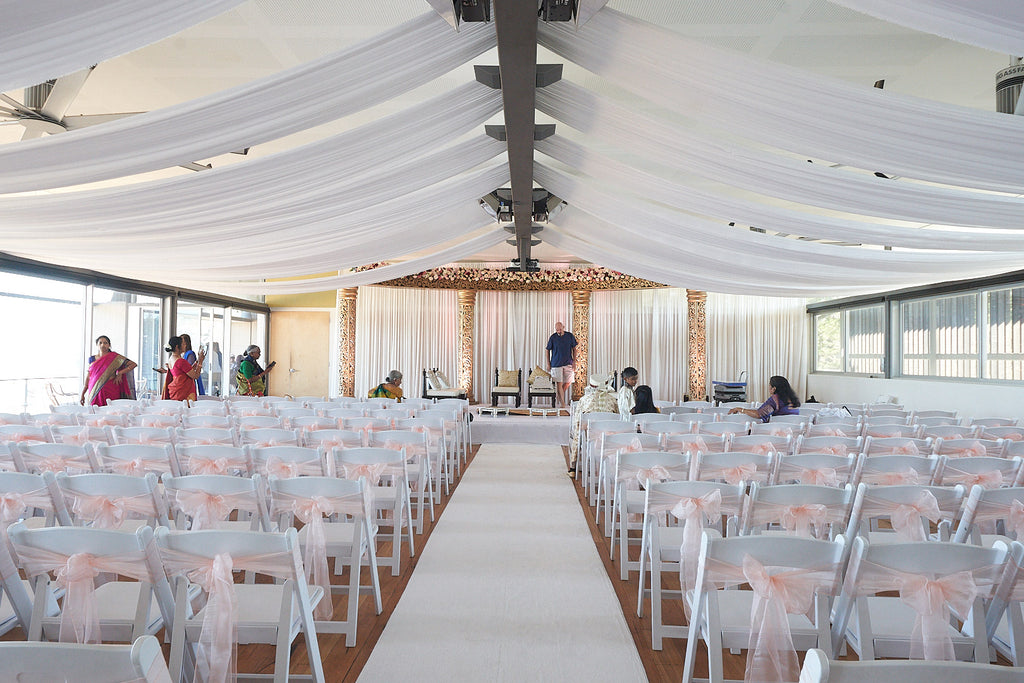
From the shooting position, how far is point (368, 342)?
50.5ft

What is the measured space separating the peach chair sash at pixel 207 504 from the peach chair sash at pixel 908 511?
2958mm

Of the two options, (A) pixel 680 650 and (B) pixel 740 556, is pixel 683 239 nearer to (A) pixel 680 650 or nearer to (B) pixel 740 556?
(A) pixel 680 650

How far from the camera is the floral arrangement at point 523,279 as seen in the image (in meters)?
14.3

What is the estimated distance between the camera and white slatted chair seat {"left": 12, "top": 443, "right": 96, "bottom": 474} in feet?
13.1

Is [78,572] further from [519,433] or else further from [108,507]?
[519,433]

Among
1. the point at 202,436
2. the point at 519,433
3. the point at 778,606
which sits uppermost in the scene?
the point at 202,436

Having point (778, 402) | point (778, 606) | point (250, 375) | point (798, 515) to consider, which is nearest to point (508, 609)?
point (798, 515)

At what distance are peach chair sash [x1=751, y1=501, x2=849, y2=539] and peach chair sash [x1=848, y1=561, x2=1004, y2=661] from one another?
825 millimetres

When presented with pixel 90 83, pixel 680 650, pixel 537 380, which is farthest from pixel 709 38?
pixel 537 380

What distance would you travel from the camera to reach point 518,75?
3154mm

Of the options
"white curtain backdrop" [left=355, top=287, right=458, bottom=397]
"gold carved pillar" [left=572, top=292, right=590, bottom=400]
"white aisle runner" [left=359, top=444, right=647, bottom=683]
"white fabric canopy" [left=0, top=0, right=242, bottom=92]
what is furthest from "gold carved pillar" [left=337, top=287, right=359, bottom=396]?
"white fabric canopy" [left=0, top=0, right=242, bottom=92]

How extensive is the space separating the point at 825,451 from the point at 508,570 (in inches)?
105

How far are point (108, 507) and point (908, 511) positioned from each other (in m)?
3.77

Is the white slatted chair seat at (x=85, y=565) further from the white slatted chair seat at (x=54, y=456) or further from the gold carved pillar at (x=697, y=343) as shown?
the gold carved pillar at (x=697, y=343)
